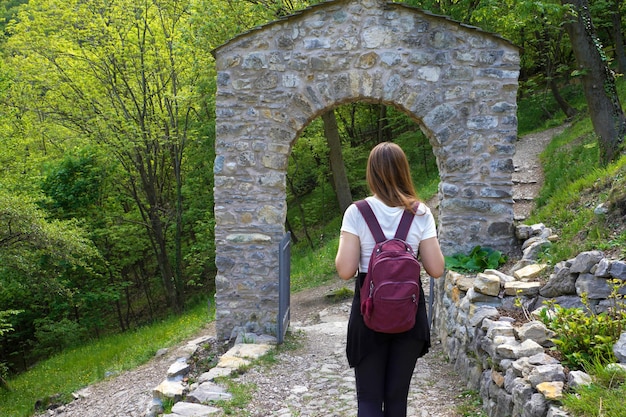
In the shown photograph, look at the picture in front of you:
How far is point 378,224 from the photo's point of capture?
2.79 meters

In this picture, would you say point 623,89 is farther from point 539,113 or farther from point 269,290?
point 269,290

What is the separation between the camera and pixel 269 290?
21.8 ft

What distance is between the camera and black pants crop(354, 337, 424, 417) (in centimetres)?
284

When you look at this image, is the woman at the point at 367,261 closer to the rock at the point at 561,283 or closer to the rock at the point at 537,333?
the rock at the point at 537,333

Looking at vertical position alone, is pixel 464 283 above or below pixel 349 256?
below

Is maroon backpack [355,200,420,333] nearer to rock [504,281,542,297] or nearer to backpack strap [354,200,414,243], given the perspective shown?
backpack strap [354,200,414,243]

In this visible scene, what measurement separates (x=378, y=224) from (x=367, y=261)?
0.19 meters

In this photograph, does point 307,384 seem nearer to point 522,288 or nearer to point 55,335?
point 522,288

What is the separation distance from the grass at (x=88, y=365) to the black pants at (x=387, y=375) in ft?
21.2

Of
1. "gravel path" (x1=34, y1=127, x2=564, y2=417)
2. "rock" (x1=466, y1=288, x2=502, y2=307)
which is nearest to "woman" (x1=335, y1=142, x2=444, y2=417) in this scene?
"gravel path" (x1=34, y1=127, x2=564, y2=417)

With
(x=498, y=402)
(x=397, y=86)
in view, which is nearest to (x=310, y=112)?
(x=397, y=86)

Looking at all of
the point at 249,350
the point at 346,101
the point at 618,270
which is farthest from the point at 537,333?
the point at 346,101

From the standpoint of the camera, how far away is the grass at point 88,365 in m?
8.67

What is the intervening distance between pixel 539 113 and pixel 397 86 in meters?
12.3
